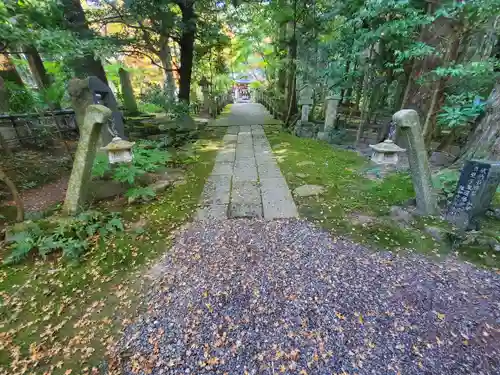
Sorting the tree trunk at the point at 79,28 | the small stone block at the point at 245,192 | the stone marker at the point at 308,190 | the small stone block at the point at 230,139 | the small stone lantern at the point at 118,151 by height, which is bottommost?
the small stone block at the point at 245,192

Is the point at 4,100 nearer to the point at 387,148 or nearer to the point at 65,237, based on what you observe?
the point at 65,237

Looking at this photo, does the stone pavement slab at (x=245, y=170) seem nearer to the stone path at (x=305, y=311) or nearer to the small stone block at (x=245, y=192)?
the small stone block at (x=245, y=192)

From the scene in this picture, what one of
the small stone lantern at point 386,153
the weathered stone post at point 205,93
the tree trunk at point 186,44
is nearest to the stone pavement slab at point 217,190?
the small stone lantern at point 386,153

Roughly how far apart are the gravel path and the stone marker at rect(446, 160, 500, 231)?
2.45 feet

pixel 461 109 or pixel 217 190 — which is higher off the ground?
pixel 461 109

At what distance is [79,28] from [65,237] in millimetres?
5317

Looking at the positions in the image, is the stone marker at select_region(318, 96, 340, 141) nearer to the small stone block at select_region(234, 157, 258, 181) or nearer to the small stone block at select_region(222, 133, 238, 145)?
the small stone block at select_region(222, 133, 238, 145)

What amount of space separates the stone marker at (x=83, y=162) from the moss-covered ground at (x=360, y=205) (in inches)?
109

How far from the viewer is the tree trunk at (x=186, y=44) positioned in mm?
6371

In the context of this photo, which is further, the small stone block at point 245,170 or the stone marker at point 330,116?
the stone marker at point 330,116

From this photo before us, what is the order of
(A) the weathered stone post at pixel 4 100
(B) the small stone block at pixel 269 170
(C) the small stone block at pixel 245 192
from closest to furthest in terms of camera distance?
(C) the small stone block at pixel 245 192, (B) the small stone block at pixel 269 170, (A) the weathered stone post at pixel 4 100

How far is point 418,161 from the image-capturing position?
285 centimetres

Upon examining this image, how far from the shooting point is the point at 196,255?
7.78 ft

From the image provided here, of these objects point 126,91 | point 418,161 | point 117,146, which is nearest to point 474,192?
point 418,161
